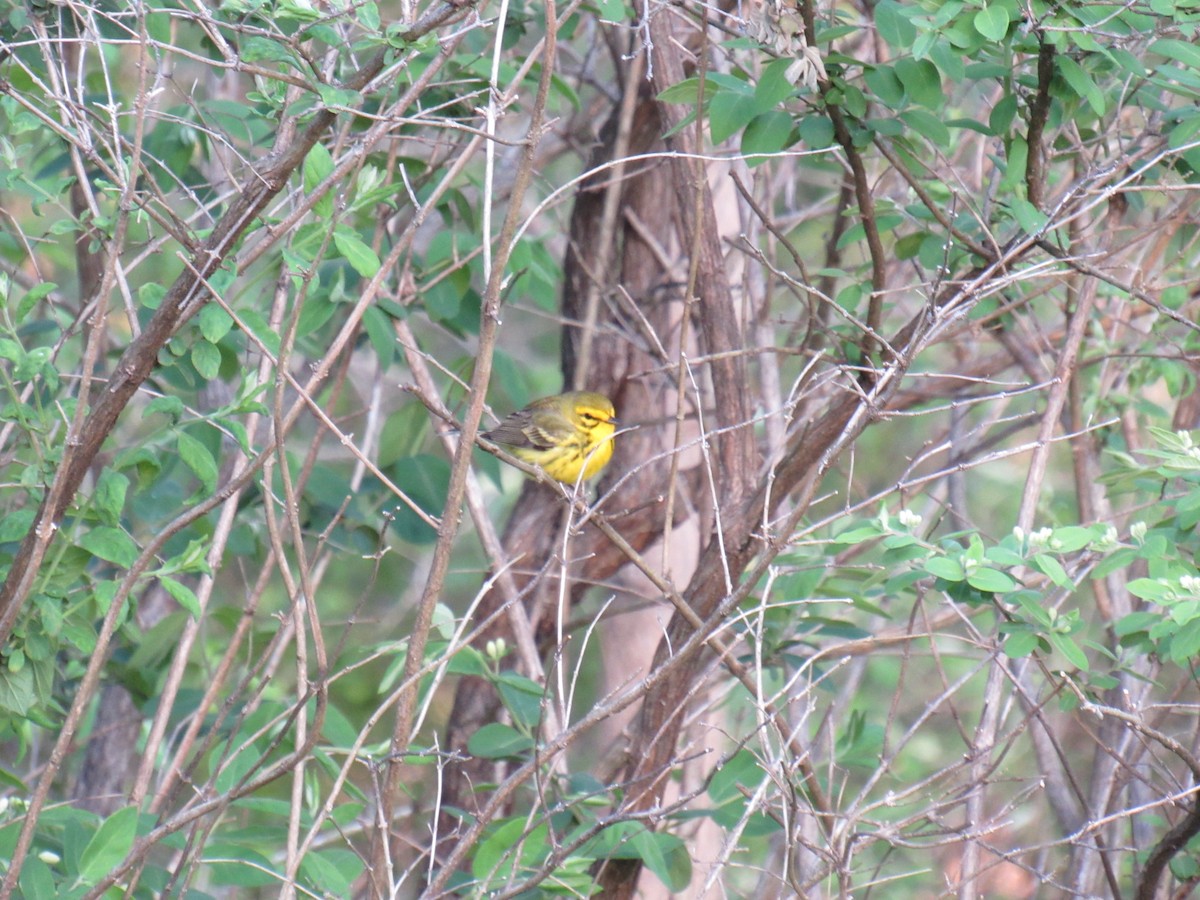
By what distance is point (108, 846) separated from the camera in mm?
2363

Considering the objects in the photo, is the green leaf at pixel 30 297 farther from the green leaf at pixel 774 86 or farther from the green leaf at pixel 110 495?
the green leaf at pixel 774 86

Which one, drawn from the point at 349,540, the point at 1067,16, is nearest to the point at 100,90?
the point at 349,540

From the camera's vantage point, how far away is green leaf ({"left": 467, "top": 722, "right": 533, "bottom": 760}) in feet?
10.4

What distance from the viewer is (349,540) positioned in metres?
3.90

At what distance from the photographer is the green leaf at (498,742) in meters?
3.18

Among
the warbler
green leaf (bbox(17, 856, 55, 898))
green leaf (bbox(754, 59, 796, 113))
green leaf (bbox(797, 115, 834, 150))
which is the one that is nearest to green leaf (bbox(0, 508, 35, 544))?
green leaf (bbox(17, 856, 55, 898))

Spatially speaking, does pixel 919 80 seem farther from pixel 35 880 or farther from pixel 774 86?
pixel 35 880

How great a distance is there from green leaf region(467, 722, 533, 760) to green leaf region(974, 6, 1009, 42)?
6.45ft

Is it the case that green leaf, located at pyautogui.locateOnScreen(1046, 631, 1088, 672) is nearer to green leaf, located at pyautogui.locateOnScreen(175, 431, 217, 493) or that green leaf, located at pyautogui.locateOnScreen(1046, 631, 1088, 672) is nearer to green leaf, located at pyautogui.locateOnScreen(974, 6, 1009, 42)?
green leaf, located at pyautogui.locateOnScreen(974, 6, 1009, 42)

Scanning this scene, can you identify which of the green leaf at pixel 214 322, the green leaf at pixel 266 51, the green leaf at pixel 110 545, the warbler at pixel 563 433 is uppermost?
the green leaf at pixel 266 51

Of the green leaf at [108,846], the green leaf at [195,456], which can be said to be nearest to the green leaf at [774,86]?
the green leaf at [195,456]

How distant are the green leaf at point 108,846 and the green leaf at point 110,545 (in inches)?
18.9

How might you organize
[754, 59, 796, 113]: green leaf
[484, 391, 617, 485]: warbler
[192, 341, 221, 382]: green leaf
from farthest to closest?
1. [484, 391, 617, 485]: warbler
2. [754, 59, 796, 113]: green leaf
3. [192, 341, 221, 382]: green leaf

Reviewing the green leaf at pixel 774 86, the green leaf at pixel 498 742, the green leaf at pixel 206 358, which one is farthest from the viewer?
the green leaf at pixel 498 742
